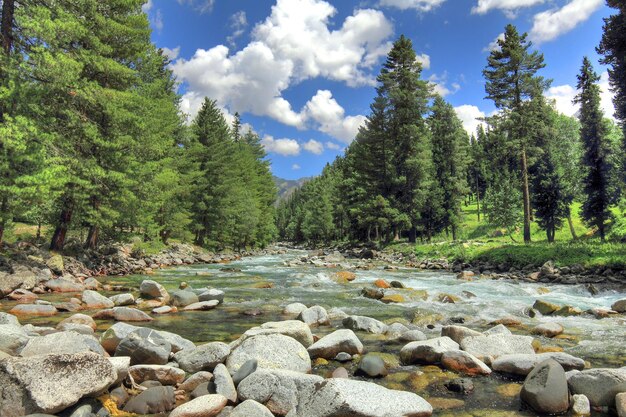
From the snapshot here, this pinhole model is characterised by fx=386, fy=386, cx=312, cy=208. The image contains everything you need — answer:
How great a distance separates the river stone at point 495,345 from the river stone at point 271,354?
3.16 metres

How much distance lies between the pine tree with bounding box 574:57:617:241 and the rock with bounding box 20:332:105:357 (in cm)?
3992

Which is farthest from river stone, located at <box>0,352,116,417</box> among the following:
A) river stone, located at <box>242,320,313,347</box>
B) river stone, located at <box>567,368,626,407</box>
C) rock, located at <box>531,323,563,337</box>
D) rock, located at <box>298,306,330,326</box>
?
rock, located at <box>531,323,563,337</box>

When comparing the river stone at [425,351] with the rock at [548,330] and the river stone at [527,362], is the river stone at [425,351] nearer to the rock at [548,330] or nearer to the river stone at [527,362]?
the river stone at [527,362]

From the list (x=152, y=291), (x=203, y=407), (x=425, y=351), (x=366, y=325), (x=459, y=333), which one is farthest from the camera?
(x=152, y=291)

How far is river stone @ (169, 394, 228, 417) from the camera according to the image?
4809 mm

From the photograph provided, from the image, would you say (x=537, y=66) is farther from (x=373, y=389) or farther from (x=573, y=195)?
(x=373, y=389)

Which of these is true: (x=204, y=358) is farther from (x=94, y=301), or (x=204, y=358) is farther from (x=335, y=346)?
(x=94, y=301)

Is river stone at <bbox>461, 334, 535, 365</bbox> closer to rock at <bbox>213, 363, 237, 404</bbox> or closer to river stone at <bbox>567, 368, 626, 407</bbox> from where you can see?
river stone at <bbox>567, 368, 626, 407</bbox>

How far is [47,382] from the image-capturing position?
4672 mm

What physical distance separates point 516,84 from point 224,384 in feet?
108

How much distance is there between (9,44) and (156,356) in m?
15.2

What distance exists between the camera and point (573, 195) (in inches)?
1684

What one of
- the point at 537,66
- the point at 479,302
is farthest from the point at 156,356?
the point at 537,66

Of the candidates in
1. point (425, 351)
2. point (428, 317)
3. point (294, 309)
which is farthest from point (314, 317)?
point (425, 351)
